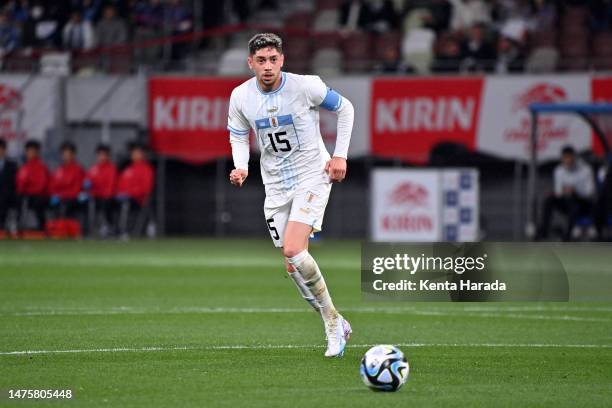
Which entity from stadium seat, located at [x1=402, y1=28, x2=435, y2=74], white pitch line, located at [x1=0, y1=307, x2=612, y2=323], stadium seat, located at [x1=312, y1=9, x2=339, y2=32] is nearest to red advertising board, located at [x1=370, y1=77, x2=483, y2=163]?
stadium seat, located at [x1=402, y1=28, x2=435, y2=74]

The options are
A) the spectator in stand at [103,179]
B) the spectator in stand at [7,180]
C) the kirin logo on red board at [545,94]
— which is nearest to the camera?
the kirin logo on red board at [545,94]

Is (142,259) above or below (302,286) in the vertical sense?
below

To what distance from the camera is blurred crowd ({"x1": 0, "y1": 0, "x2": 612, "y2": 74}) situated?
27266 millimetres

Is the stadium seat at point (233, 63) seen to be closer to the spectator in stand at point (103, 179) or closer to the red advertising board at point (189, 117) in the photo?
the red advertising board at point (189, 117)

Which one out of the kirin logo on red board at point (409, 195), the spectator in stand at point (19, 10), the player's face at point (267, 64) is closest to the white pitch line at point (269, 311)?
the player's face at point (267, 64)

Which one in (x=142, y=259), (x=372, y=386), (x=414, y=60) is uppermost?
(x=414, y=60)

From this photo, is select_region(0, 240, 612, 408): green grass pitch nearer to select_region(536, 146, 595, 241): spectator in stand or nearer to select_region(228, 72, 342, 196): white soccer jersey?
select_region(228, 72, 342, 196): white soccer jersey

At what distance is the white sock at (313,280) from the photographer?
9805 millimetres

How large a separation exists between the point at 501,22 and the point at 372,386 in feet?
70.9

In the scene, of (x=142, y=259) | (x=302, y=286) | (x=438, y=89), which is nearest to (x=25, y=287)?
(x=142, y=259)

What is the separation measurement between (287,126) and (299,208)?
0.62 metres

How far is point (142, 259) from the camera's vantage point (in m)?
21.9

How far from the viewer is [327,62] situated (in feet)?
93.2

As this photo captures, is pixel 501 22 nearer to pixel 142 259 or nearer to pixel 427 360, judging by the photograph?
pixel 142 259
